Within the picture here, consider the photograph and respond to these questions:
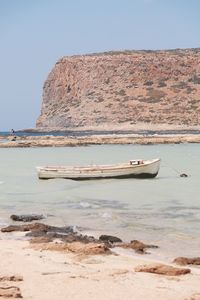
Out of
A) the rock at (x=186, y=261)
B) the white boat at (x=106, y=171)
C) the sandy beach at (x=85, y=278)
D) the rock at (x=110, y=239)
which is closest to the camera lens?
the sandy beach at (x=85, y=278)

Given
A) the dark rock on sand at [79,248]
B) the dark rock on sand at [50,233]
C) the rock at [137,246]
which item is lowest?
the rock at [137,246]

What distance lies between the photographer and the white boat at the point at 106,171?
26520 mm

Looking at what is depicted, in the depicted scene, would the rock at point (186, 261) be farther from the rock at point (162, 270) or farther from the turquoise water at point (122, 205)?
the turquoise water at point (122, 205)

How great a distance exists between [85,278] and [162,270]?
52.7 inches

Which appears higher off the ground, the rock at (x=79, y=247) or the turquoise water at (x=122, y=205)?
the rock at (x=79, y=247)

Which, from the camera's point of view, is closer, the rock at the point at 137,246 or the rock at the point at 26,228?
the rock at the point at 137,246

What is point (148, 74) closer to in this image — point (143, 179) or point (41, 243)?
point (143, 179)

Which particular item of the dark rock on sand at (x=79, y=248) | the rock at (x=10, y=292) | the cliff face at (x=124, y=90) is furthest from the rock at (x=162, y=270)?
the cliff face at (x=124, y=90)

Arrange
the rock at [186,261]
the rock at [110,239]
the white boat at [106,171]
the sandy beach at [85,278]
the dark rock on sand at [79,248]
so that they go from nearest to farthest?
the sandy beach at [85,278] < the rock at [186,261] < the dark rock on sand at [79,248] < the rock at [110,239] < the white boat at [106,171]

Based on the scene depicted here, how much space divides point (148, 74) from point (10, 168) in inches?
3592

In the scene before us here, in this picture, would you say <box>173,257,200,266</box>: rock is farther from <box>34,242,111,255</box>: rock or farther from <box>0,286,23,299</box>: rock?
<box>0,286,23,299</box>: rock

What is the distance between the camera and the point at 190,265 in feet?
31.6

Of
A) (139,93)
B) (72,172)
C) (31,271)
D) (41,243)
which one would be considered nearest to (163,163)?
(72,172)

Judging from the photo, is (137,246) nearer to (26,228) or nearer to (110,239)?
(110,239)
